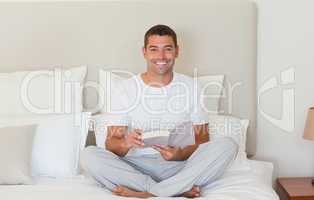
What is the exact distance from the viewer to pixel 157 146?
→ 7.91 ft

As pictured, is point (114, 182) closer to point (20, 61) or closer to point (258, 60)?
point (20, 61)

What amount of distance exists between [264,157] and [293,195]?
49cm

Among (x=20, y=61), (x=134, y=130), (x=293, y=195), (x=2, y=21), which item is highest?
(x=2, y=21)

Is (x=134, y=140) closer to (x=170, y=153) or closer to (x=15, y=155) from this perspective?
(x=170, y=153)

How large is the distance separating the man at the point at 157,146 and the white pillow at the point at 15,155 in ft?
1.00

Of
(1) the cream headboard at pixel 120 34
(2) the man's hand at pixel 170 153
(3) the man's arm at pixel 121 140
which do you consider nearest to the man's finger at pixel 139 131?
(3) the man's arm at pixel 121 140

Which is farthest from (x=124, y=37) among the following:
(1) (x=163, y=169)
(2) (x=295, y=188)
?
(2) (x=295, y=188)

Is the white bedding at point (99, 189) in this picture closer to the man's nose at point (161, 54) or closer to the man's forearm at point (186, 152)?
the man's forearm at point (186, 152)

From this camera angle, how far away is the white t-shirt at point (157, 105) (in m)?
2.51

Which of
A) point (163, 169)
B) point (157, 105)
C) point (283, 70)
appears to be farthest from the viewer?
point (283, 70)

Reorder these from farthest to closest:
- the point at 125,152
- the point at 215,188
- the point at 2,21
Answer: the point at 2,21 → the point at 125,152 → the point at 215,188

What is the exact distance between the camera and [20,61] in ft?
9.36

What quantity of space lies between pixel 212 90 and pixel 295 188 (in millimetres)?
732

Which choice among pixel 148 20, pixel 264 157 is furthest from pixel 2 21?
pixel 264 157
